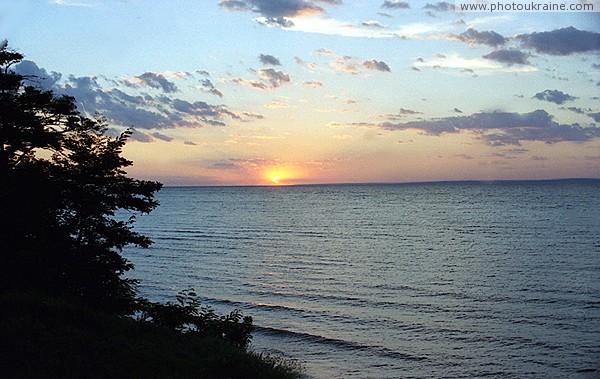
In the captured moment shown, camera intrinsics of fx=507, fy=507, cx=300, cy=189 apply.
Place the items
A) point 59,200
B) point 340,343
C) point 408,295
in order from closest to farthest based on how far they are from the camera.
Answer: point 59,200, point 340,343, point 408,295

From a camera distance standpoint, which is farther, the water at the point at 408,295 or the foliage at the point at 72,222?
the water at the point at 408,295

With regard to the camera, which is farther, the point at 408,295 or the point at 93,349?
the point at 408,295

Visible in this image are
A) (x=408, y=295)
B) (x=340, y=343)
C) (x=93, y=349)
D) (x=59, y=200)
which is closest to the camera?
(x=93, y=349)

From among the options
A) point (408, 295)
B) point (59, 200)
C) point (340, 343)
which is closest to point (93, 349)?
point (59, 200)

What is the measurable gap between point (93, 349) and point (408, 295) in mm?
29608

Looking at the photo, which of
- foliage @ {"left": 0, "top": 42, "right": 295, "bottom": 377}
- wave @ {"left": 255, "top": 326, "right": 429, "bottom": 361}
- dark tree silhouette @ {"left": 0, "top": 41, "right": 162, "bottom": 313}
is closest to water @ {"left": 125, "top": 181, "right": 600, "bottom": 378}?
wave @ {"left": 255, "top": 326, "right": 429, "bottom": 361}

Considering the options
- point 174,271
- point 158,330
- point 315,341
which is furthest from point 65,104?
point 174,271

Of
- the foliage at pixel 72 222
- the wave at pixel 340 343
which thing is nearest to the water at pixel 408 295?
the wave at pixel 340 343

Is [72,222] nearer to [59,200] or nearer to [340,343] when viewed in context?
[59,200]

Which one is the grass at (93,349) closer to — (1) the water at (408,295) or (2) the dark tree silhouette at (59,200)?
(2) the dark tree silhouette at (59,200)

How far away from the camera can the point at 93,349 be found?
15.1 metres

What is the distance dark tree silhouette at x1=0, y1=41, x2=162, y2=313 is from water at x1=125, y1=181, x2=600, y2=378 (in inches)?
433

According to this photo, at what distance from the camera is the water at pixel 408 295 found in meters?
26.3

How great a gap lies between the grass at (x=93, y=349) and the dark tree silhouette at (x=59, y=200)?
3.07 meters
